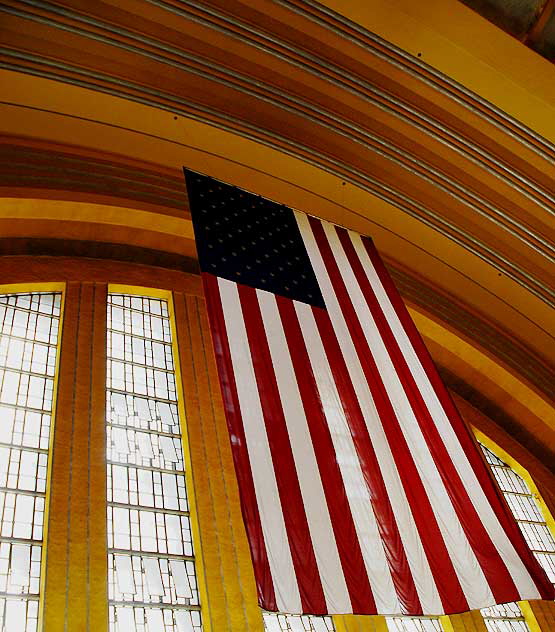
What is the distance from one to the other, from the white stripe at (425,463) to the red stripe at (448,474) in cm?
5

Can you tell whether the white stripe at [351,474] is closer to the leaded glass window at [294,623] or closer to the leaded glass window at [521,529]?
the leaded glass window at [294,623]

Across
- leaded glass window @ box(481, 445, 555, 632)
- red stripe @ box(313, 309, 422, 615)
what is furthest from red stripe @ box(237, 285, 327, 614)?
leaded glass window @ box(481, 445, 555, 632)

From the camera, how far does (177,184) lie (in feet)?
38.4

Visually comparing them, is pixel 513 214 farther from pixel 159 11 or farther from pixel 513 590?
pixel 513 590

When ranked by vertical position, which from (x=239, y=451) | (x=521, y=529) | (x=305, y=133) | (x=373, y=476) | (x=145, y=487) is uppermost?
(x=305, y=133)

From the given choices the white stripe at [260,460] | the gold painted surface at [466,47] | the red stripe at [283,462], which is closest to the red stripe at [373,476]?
the red stripe at [283,462]

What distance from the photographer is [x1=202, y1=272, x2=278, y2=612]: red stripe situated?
4496mm

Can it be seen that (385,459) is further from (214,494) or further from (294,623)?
(214,494)

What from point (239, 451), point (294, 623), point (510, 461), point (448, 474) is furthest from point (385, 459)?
point (510, 461)

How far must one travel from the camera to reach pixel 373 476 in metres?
5.80

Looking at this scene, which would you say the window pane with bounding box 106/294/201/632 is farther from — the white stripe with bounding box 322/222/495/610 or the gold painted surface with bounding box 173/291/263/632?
the white stripe with bounding box 322/222/495/610

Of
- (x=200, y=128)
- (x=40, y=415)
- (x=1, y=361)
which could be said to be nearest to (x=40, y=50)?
(x=200, y=128)

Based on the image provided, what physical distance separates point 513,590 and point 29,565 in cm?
459

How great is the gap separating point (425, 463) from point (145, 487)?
3499 millimetres
